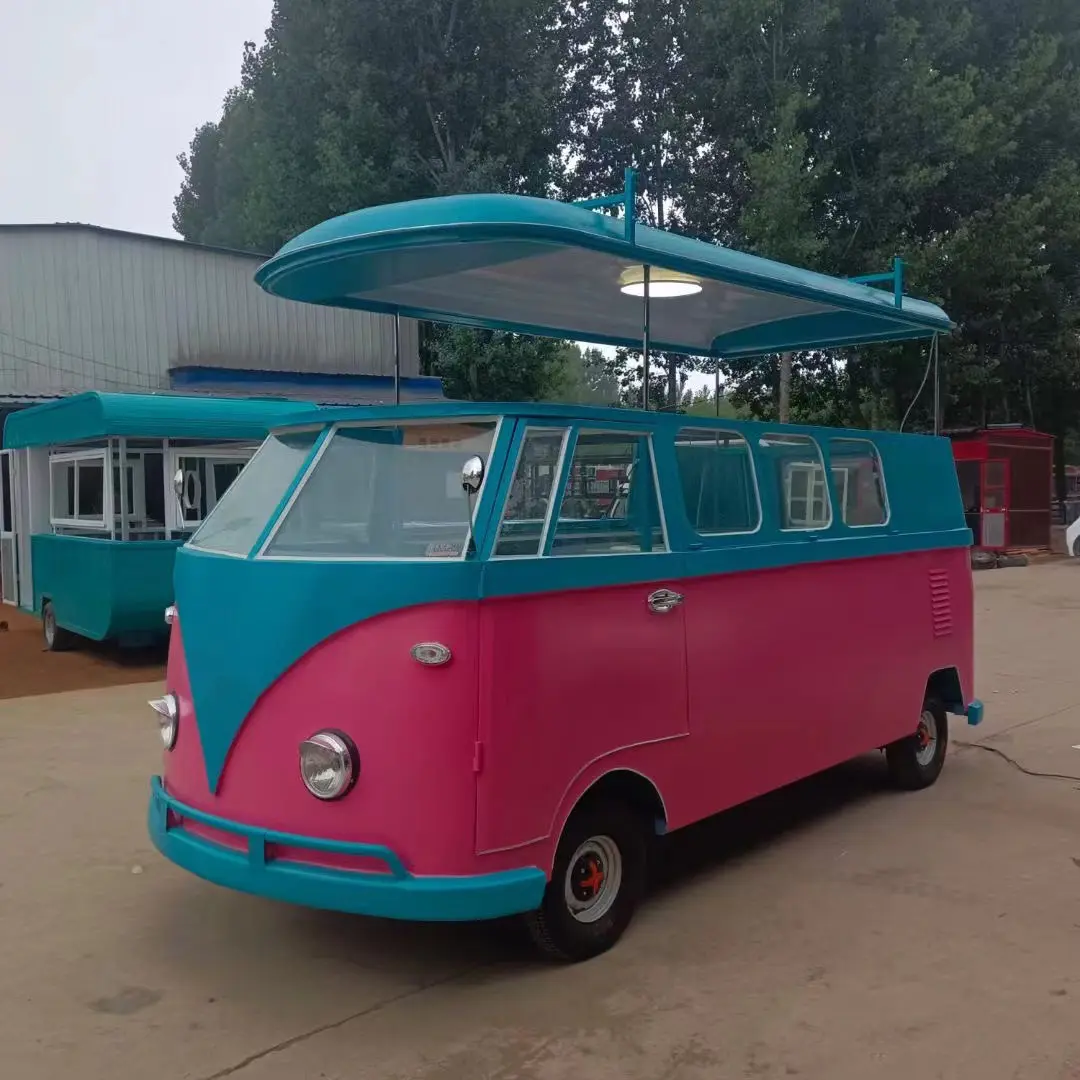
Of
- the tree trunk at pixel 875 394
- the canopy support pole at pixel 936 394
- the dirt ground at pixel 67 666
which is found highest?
the tree trunk at pixel 875 394

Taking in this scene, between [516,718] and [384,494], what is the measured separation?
3.14 feet

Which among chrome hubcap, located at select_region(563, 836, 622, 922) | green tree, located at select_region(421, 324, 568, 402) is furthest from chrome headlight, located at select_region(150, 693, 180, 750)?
green tree, located at select_region(421, 324, 568, 402)

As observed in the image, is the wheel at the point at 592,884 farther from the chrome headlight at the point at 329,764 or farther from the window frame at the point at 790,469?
the window frame at the point at 790,469

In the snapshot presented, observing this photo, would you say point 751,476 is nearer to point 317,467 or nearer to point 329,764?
point 317,467

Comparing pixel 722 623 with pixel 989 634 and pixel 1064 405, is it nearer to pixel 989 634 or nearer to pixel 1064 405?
pixel 989 634

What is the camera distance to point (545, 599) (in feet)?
12.1

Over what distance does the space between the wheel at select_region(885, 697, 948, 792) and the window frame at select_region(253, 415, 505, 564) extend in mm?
3318

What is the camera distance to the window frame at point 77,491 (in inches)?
404

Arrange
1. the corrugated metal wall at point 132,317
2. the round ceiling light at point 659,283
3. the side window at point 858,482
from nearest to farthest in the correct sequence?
the round ceiling light at point 659,283 < the side window at point 858,482 < the corrugated metal wall at point 132,317

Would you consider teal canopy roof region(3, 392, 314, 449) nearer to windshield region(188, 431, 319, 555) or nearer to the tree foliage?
windshield region(188, 431, 319, 555)

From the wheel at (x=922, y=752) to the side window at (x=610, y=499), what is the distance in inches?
100

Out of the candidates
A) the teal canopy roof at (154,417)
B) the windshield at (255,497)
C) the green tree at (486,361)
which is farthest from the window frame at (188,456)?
the green tree at (486,361)

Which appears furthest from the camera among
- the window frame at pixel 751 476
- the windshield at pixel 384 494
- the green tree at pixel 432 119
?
the green tree at pixel 432 119

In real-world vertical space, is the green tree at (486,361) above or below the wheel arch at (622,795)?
above
